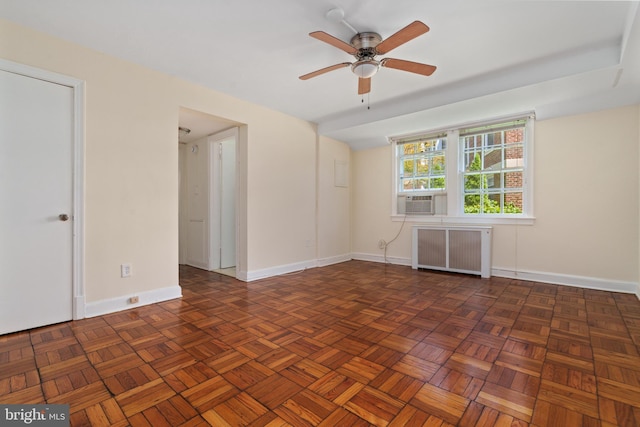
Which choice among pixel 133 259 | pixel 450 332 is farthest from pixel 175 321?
pixel 450 332

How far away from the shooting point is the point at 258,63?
9.20ft

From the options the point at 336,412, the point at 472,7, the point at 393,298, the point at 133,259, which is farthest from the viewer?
the point at 393,298

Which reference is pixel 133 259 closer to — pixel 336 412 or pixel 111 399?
pixel 111 399

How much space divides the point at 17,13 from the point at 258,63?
1.73 m

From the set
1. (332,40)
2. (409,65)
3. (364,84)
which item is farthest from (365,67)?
(332,40)

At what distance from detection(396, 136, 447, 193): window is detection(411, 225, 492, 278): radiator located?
0.74m

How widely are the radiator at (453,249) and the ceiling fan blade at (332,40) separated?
303 cm

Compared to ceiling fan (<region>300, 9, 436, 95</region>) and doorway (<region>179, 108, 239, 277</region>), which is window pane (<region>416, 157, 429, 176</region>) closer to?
ceiling fan (<region>300, 9, 436, 95</region>)

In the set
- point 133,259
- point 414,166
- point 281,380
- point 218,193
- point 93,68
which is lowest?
point 281,380

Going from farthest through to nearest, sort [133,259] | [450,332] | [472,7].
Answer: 1. [133,259]
2. [450,332]
3. [472,7]

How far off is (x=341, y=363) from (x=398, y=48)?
2.55 meters

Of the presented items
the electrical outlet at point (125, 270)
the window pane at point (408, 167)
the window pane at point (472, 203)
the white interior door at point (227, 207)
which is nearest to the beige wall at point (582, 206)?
the window pane at point (472, 203)

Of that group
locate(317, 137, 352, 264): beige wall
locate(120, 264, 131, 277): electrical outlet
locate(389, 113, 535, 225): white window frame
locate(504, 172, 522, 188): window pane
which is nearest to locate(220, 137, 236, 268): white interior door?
locate(317, 137, 352, 264): beige wall

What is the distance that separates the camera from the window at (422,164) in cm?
462
